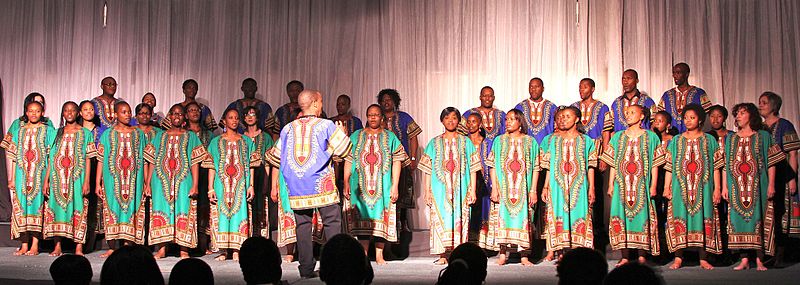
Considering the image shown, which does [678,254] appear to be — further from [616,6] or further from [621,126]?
[616,6]

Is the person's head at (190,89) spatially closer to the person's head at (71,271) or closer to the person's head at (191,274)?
the person's head at (71,271)

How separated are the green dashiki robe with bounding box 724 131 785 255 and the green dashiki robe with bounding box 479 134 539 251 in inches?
57.5

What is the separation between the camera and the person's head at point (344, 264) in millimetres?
3715

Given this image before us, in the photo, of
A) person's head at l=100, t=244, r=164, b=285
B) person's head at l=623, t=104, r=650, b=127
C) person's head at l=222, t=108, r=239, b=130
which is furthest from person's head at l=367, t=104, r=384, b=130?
person's head at l=100, t=244, r=164, b=285

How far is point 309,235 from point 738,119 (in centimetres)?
328

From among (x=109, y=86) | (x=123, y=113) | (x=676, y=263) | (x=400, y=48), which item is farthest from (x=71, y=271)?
(x=400, y=48)

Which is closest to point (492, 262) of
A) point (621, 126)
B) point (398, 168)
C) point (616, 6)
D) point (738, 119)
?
point (398, 168)

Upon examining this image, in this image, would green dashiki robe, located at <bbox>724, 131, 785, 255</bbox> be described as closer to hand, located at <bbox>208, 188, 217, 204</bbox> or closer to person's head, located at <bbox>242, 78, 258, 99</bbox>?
hand, located at <bbox>208, 188, 217, 204</bbox>

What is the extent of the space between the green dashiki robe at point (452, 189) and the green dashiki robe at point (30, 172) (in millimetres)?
3367

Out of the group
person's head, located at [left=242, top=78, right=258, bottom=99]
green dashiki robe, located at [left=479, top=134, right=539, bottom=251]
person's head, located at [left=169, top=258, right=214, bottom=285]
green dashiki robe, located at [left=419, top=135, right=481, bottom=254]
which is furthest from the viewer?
person's head, located at [left=242, top=78, right=258, bottom=99]

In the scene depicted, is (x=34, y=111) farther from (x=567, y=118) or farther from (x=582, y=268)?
(x=582, y=268)

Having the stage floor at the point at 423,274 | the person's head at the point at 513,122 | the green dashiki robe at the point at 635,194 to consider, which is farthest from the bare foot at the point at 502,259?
the person's head at the point at 513,122

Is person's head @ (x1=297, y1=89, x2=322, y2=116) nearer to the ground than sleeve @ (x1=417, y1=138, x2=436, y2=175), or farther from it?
farther from it

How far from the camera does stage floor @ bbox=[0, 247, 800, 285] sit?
6.24 meters
